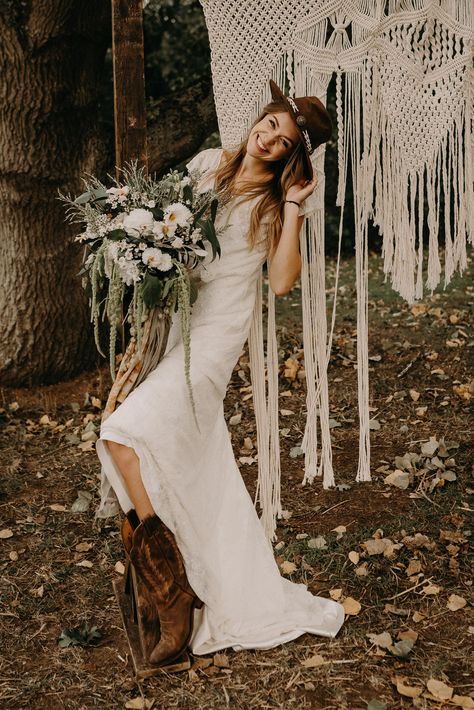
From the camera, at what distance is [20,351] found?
15.5 feet

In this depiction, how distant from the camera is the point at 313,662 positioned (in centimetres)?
252

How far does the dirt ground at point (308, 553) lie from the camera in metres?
2.45

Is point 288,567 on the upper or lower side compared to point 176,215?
lower

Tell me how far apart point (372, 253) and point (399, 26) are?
26.8ft

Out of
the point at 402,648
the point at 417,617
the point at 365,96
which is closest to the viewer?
the point at 402,648

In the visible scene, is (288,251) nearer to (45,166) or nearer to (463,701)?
(463,701)

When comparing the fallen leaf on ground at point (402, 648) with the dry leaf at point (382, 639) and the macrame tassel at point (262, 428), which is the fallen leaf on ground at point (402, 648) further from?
the macrame tassel at point (262, 428)

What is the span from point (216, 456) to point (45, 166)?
2.55 meters

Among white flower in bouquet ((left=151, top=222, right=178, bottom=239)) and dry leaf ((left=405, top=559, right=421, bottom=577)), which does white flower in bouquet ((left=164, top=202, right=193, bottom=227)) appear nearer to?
white flower in bouquet ((left=151, top=222, right=178, bottom=239))

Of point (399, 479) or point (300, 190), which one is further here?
point (399, 479)

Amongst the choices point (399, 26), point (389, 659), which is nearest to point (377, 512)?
point (389, 659)

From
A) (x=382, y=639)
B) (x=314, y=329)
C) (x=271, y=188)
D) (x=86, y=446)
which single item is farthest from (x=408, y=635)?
(x=86, y=446)

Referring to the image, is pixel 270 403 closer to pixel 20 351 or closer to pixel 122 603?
pixel 122 603

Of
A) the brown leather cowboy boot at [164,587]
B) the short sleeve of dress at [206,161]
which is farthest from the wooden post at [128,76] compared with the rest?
the brown leather cowboy boot at [164,587]
